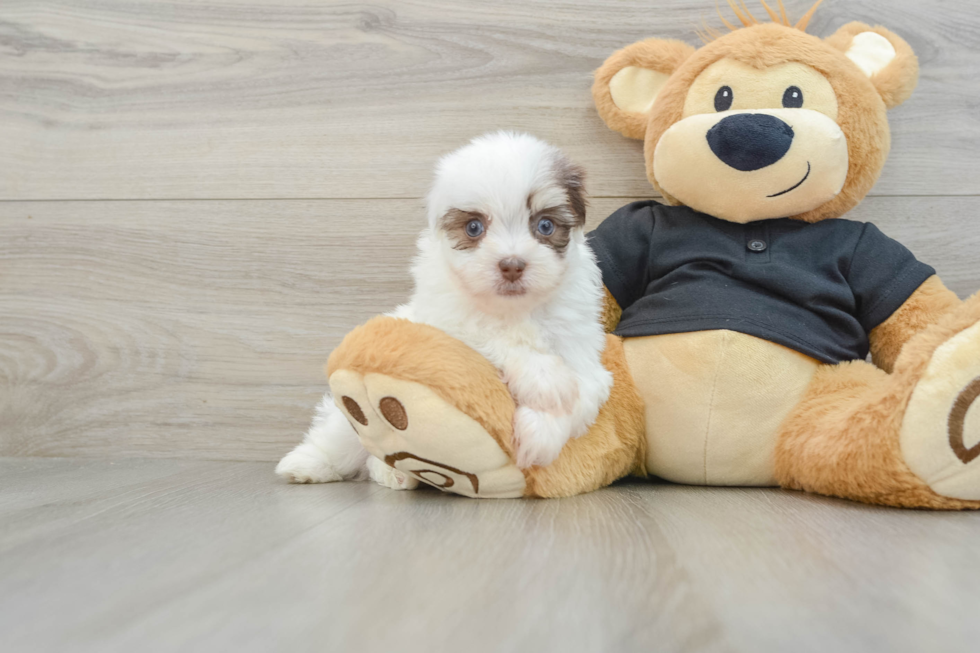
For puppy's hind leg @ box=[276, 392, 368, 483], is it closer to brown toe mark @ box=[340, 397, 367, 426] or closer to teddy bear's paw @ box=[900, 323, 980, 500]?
brown toe mark @ box=[340, 397, 367, 426]

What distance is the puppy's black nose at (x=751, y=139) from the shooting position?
0.97 m

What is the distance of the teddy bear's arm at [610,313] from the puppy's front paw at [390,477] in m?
0.40

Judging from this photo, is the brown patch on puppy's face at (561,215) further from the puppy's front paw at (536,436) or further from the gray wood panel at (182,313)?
the gray wood panel at (182,313)

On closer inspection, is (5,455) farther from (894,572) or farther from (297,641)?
(894,572)

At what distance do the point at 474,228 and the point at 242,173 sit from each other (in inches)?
27.6

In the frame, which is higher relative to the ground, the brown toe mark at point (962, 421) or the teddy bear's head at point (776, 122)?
the teddy bear's head at point (776, 122)

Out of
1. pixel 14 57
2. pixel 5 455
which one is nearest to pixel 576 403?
pixel 5 455

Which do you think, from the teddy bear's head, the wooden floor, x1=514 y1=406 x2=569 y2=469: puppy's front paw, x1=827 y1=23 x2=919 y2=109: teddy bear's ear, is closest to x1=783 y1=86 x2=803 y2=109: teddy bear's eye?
the teddy bear's head

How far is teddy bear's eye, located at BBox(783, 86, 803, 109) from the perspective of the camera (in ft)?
3.34

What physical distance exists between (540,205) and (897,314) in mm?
582

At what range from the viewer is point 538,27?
131 cm

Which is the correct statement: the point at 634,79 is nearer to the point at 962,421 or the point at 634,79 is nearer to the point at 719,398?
the point at 719,398

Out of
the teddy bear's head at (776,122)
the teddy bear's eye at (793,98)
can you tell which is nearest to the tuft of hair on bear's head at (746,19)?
the teddy bear's head at (776,122)

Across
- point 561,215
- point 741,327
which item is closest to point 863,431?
point 741,327
